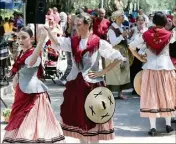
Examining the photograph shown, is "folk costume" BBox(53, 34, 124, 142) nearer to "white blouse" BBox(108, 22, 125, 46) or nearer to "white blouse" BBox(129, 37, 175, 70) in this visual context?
"white blouse" BBox(129, 37, 175, 70)

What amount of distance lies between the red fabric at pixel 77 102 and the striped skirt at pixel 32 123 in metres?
0.23

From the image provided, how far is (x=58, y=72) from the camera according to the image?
13.1 m

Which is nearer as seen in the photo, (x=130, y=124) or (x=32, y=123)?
(x=32, y=123)

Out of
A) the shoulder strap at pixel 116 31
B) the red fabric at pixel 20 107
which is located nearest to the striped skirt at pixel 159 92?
the red fabric at pixel 20 107

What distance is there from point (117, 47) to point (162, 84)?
2.81 m

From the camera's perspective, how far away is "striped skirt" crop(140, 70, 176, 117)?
7.25m

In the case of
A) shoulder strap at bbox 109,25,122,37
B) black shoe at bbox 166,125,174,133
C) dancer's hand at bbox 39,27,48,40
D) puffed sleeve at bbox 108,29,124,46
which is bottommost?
black shoe at bbox 166,125,174,133

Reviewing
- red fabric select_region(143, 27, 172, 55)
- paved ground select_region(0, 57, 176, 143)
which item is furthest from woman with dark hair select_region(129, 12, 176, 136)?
paved ground select_region(0, 57, 176, 143)

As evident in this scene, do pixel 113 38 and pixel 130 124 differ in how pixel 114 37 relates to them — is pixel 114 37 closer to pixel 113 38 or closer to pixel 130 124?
pixel 113 38

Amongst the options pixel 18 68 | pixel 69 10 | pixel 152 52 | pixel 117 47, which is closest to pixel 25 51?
pixel 18 68

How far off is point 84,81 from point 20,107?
0.74m

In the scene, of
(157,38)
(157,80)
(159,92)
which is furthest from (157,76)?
(157,38)

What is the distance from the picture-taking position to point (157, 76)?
725 cm

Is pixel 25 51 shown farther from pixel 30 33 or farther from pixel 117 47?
pixel 117 47
